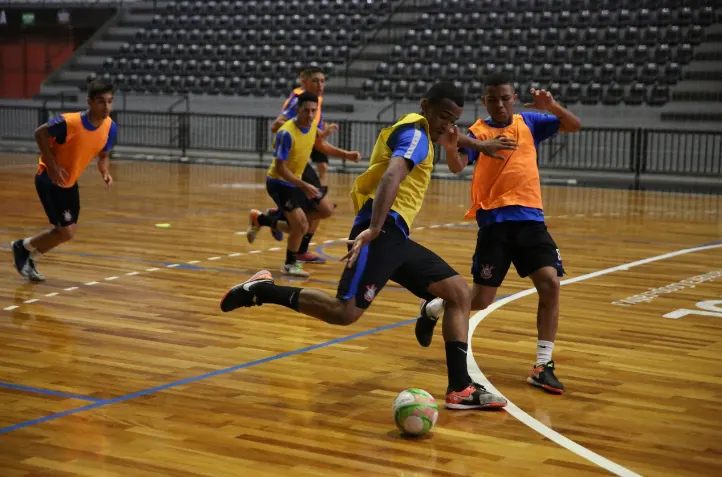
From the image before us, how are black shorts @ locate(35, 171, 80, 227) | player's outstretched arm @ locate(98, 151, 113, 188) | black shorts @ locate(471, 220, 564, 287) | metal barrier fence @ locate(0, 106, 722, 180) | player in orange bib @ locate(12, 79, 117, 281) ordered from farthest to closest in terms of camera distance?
metal barrier fence @ locate(0, 106, 722, 180), player's outstretched arm @ locate(98, 151, 113, 188), black shorts @ locate(35, 171, 80, 227), player in orange bib @ locate(12, 79, 117, 281), black shorts @ locate(471, 220, 564, 287)

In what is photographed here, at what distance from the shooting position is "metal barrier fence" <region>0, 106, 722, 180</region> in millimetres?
22531

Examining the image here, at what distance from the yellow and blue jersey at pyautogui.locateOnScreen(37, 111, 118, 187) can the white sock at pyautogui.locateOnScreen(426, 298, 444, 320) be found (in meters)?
4.15

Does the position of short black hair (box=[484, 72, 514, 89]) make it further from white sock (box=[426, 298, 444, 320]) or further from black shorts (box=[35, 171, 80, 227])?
black shorts (box=[35, 171, 80, 227])

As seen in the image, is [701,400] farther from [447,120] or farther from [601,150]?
[601,150]

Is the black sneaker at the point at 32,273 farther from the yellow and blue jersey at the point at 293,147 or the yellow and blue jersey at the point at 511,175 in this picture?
the yellow and blue jersey at the point at 511,175

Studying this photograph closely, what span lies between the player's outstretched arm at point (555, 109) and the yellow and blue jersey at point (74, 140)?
4.43 meters

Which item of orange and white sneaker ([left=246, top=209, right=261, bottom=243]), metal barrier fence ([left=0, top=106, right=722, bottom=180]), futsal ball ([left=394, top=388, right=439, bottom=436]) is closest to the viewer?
futsal ball ([left=394, top=388, right=439, bottom=436])

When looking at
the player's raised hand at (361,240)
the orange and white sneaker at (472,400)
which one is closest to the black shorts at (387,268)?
the player's raised hand at (361,240)

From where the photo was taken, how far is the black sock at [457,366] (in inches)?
220

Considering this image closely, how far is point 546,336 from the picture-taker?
6.18 meters

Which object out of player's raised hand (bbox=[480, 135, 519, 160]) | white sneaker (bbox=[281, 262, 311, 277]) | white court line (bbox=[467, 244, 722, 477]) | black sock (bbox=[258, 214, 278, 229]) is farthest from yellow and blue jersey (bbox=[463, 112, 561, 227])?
black sock (bbox=[258, 214, 278, 229])

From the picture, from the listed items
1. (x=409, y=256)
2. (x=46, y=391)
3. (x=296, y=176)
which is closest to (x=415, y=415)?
(x=409, y=256)

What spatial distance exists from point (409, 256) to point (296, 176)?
4897mm

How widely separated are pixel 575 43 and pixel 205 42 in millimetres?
11830
